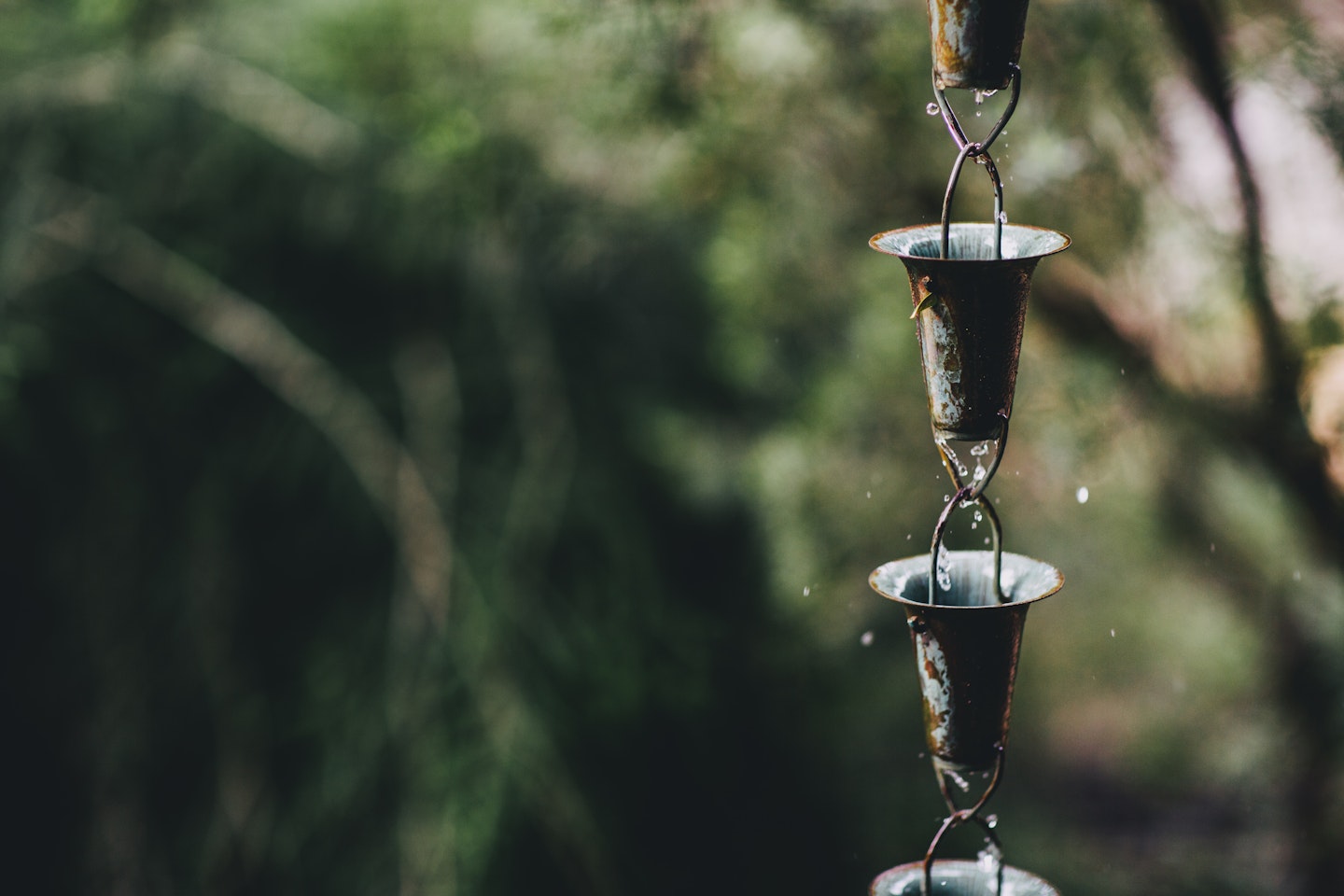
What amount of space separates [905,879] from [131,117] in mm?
2474

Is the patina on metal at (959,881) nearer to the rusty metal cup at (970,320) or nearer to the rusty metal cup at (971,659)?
the rusty metal cup at (971,659)

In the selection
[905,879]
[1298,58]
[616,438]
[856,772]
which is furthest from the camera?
[856,772]

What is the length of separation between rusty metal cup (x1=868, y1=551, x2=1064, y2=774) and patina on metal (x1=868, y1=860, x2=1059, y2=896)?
2.6 inches

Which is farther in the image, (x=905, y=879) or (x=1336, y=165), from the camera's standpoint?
(x=1336, y=165)

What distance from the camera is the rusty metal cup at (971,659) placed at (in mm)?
646

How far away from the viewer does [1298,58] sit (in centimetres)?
151

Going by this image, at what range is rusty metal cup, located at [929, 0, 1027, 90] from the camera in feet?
1.95

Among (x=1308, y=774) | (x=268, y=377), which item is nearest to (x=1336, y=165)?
(x=1308, y=774)

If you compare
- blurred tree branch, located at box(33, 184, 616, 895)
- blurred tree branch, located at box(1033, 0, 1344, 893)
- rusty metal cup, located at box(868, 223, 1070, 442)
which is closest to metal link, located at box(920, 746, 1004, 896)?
rusty metal cup, located at box(868, 223, 1070, 442)

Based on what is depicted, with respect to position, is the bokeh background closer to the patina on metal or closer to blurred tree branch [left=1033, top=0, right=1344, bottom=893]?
blurred tree branch [left=1033, top=0, right=1344, bottom=893]

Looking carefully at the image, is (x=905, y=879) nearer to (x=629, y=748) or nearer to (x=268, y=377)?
(x=629, y=748)

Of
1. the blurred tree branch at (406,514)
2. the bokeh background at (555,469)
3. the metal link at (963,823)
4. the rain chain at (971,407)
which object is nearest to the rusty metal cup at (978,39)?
the rain chain at (971,407)

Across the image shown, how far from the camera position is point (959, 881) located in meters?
0.69

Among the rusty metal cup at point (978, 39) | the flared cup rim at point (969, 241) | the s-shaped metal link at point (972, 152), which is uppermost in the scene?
the rusty metal cup at point (978, 39)
